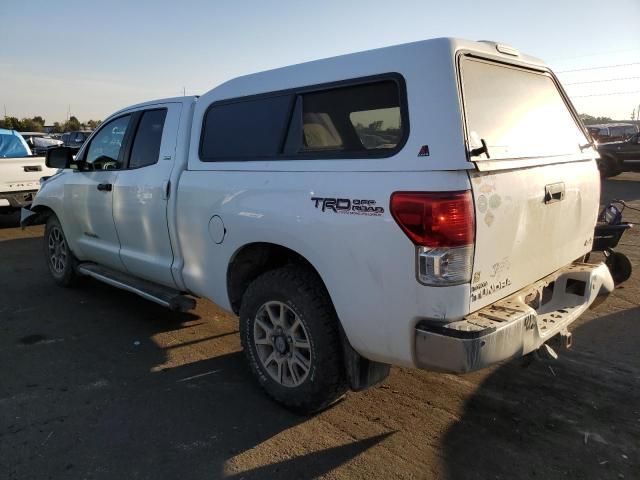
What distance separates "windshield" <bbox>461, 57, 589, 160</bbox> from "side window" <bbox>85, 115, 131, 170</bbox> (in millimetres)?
3393

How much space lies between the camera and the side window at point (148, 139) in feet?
14.5

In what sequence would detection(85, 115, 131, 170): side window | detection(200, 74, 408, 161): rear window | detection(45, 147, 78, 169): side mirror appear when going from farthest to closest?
detection(45, 147, 78, 169): side mirror
detection(85, 115, 131, 170): side window
detection(200, 74, 408, 161): rear window

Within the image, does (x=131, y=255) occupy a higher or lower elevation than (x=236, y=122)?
lower

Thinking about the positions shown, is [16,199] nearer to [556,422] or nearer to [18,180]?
[18,180]

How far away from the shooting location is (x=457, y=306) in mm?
2504

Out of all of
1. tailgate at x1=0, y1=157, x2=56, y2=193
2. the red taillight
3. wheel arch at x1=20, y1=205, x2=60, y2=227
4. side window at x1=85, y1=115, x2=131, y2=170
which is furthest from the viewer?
tailgate at x1=0, y1=157, x2=56, y2=193

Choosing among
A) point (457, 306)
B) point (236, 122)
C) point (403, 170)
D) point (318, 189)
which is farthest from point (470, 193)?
point (236, 122)

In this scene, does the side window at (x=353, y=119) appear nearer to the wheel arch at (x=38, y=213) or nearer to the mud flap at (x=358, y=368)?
the mud flap at (x=358, y=368)

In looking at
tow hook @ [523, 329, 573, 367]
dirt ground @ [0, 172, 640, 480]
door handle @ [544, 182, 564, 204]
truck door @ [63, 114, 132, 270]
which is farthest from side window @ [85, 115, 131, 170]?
tow hook @ [523, 329, 573, 367]

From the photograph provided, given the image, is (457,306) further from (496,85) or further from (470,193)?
(496,85)

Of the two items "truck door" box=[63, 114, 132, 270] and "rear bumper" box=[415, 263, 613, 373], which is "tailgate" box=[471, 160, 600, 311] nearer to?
"rear bumper" box=[415, 263, 613, 373]

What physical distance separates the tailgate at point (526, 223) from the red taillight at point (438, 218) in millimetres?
76

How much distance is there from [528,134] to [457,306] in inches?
50.2

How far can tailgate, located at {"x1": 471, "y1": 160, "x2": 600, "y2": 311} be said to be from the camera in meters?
2.56
